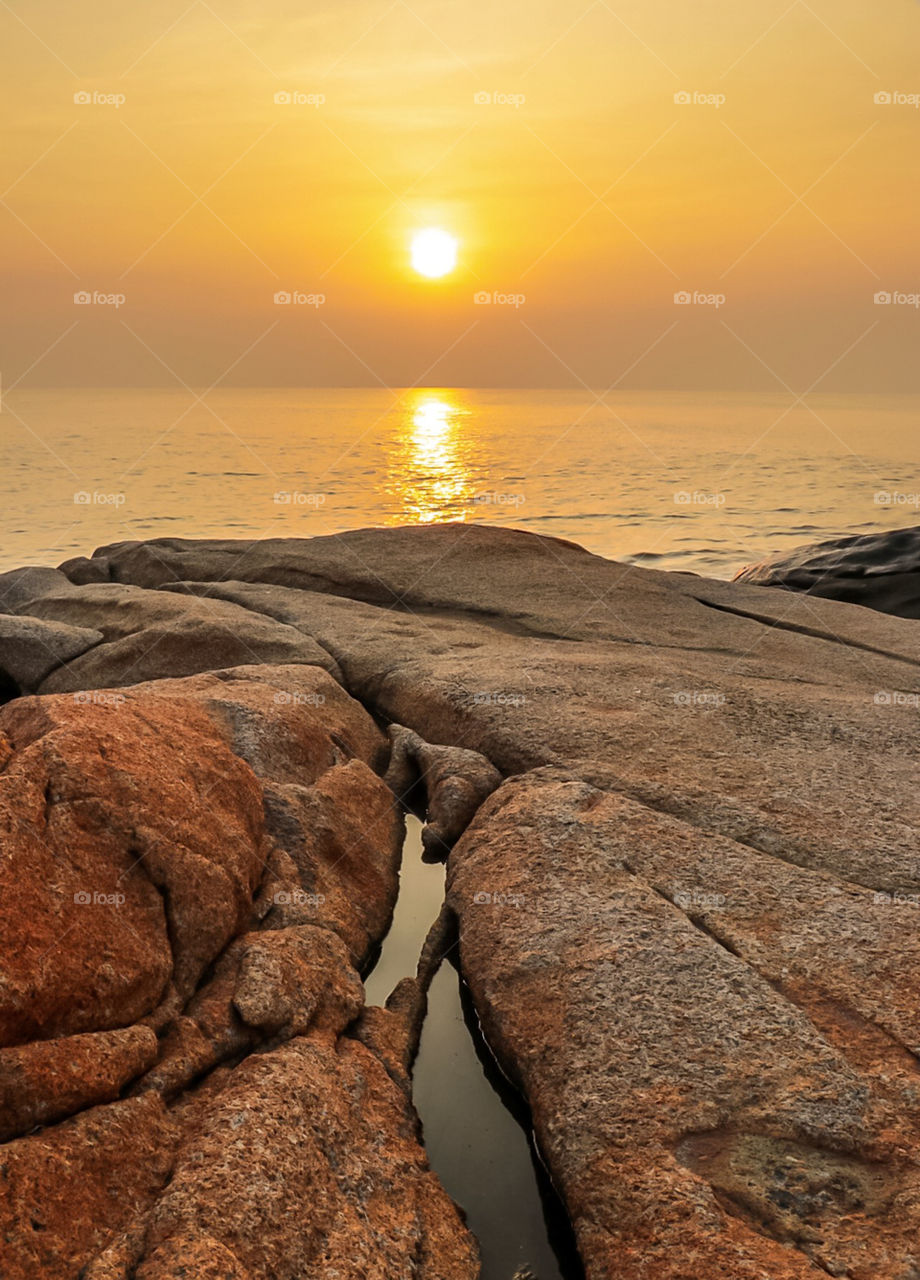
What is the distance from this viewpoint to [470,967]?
5008 millimetres

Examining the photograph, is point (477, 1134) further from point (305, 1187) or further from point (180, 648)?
point (180, 648)

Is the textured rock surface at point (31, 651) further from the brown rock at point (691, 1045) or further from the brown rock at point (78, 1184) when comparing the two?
the brown rock at point (78, 1184)

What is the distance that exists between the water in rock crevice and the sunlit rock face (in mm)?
162

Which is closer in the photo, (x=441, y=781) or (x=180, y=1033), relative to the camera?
(x=180, y=1033)

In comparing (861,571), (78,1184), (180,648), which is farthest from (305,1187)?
(861,571)

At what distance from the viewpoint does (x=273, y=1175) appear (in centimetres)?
328

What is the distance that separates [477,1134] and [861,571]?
12.2 meters

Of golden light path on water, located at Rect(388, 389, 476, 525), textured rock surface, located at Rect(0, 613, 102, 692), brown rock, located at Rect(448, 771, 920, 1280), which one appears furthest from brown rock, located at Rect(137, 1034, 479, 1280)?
golden light path on water, located at Rect(388, 389, 476, 525)

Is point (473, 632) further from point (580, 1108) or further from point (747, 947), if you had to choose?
point (580, 1108)

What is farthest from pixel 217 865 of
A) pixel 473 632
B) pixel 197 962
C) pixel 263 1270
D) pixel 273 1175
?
pixel 473 632

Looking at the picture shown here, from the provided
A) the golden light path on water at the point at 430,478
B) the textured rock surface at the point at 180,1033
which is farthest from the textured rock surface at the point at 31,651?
the golden light path on water at the point at 430,478

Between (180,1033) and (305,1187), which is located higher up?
(180,1033)

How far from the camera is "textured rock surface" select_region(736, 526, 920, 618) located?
13734 millimetres

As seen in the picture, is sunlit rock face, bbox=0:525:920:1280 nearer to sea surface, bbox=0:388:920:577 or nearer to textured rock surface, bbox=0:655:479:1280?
textured rock surface, bbox=0:655:479:1280
